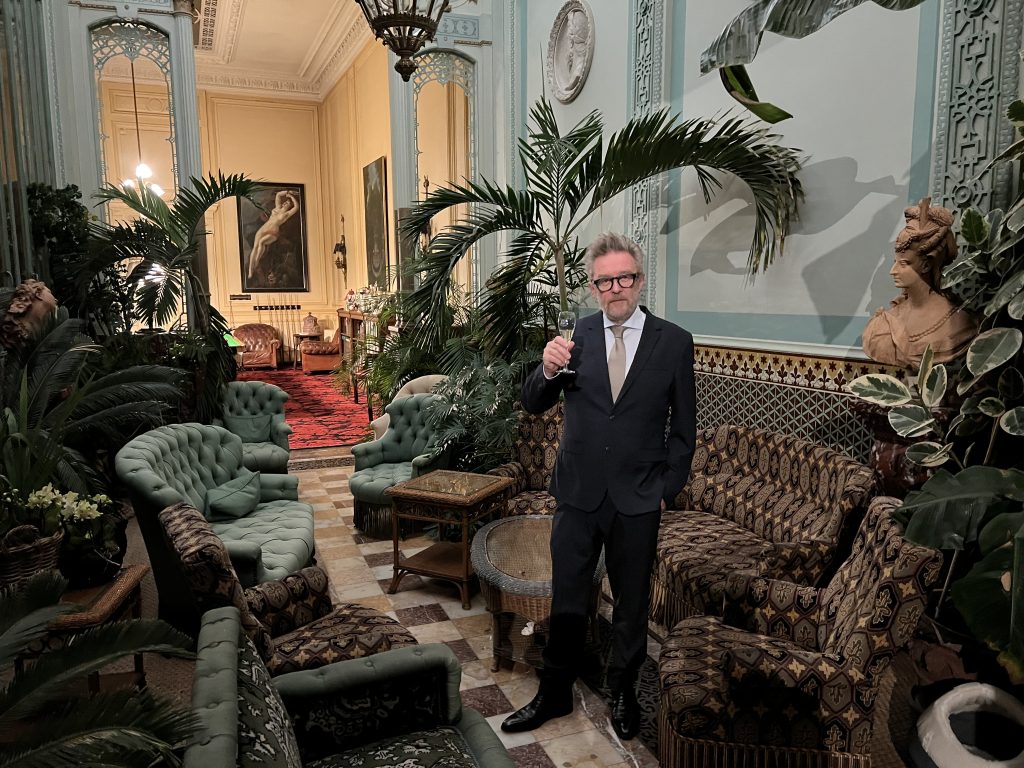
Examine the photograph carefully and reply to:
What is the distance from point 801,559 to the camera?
3.04m

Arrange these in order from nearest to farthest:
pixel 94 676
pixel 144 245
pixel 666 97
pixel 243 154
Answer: pixel 94 676, pixel 666 97, pixel 144 245, pixel 243 154

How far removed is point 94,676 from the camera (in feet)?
8.47

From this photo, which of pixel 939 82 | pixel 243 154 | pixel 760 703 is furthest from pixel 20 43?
pixel 243 154

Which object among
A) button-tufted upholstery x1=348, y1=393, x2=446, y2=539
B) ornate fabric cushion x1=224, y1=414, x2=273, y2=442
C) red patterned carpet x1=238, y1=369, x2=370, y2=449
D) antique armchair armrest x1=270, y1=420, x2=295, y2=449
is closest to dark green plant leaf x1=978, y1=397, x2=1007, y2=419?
button-tufted upholstery x1=348, y1=393, x2=446, y2=539

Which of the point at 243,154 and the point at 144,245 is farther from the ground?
the point at 243,154

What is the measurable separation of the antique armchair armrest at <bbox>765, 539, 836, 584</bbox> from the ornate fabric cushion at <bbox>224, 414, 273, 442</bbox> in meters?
4.34

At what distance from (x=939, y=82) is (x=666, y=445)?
2.00m

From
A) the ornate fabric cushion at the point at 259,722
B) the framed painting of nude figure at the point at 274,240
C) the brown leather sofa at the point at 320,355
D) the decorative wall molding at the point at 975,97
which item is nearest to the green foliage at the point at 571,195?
the decorative wall molding at the point at 975,97

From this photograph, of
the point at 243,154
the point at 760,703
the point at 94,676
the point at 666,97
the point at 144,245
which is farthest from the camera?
the point at 243,154

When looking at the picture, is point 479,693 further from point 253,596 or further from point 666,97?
point 666,97

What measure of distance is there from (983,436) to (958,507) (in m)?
0.81

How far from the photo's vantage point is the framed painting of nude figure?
13852 millimetres

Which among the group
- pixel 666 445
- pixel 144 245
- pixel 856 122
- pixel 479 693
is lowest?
pixel 479 693

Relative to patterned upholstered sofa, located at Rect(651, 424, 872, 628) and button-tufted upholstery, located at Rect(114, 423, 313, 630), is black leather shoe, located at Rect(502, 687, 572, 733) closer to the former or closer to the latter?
patterned upholstered sofa, located at Rect(651, 424, 872, 628)
